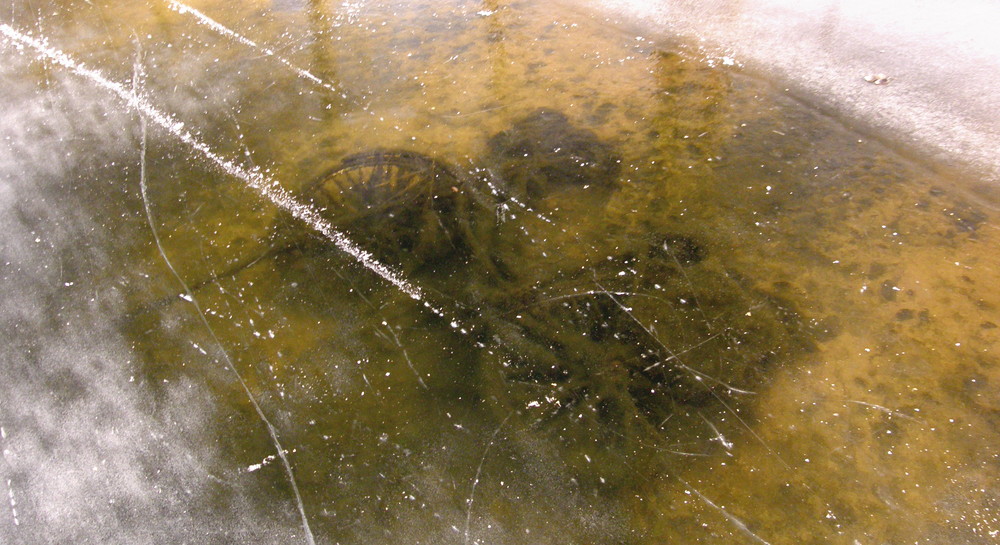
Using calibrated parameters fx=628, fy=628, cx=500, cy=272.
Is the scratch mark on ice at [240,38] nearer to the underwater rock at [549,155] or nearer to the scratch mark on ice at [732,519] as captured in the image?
the underwater rock at [549,155]

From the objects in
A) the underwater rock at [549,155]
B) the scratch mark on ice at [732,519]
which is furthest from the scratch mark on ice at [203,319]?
the underwater rock at [549,155]

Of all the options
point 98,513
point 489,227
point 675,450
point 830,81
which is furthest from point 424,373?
point 830,81

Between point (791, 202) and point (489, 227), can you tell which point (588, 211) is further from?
point (791, 202)

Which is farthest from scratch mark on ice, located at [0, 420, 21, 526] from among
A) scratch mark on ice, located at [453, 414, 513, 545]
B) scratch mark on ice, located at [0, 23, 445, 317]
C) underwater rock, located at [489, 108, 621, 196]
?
underwater rock, located at [489, 108, 621, 196]

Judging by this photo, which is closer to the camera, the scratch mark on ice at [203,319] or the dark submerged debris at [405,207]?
the scratch mark on ice at [203,319]

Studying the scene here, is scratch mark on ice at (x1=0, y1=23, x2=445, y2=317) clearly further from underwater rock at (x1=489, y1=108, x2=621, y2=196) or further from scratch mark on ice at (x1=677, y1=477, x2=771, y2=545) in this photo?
scratch mark on ice at (x1=677, y1=477, x2=771, y2=545)

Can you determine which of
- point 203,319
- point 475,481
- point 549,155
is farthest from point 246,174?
point 475,481

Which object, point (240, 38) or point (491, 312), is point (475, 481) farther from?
point (240, 38)
